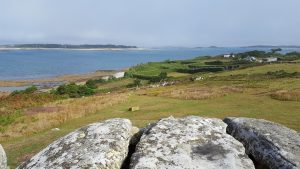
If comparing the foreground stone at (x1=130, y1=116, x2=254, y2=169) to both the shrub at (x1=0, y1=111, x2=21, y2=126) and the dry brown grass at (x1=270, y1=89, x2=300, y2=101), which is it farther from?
the dry brown grass at (x1=270, y1=89, x2=300, y2=101)

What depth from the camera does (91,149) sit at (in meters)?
9.58

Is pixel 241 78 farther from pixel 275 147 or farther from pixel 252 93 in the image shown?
pixel 275 147

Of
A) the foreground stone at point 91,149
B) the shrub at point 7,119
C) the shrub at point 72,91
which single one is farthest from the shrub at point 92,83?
the foreground stone at point 91,149

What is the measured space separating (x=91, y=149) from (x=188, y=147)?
2.17 meters

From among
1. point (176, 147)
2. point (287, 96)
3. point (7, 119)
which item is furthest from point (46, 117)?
point (176, 147)

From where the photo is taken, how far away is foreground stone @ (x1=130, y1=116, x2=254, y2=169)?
9125 millimetres

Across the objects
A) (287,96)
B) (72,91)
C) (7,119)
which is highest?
(287,96)

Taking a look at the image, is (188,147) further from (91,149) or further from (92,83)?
(92,83)

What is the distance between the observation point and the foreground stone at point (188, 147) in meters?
9.12

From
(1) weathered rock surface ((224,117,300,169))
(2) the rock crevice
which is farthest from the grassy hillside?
(1) weathered rock surface ((224,117,300,169))

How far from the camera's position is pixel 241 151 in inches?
385

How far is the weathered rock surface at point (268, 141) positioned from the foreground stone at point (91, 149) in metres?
2.80

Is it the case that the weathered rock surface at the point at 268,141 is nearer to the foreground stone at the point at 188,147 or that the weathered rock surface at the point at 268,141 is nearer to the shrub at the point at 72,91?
the foreground stone at the point at 188,147

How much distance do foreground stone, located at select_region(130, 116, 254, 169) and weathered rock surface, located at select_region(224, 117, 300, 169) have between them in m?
0.42
